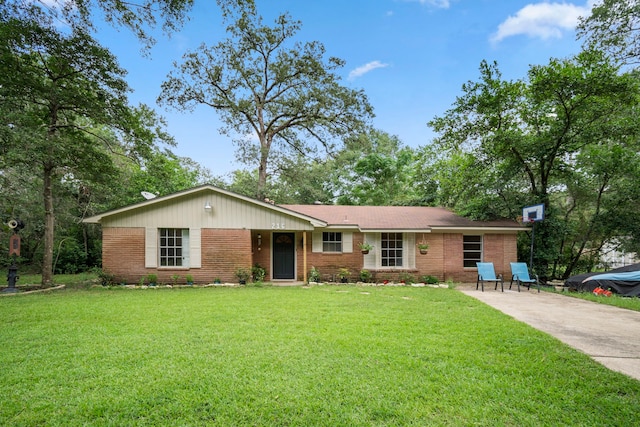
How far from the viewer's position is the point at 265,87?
70.8 feet

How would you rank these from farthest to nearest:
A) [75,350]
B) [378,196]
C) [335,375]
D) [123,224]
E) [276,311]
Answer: [378,196]
[123,224]
[276,311]
[75,350]
[335,375]

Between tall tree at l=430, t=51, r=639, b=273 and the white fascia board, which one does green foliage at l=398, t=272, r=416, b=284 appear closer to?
the white fascia board

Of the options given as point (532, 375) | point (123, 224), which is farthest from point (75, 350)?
point (123, 224)

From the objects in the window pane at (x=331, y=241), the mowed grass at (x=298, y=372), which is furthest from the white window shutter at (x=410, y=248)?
the mowed grass at (x=298, y=372)

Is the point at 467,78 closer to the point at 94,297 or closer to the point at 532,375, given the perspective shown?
the point at 532,375

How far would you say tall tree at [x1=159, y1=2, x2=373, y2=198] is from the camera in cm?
2031

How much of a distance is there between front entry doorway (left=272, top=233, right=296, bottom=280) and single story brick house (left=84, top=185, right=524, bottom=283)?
4 centimetres

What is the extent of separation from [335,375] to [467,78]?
13.4 m

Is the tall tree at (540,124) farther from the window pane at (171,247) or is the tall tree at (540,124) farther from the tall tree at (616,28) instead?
the window pane at (171,247)

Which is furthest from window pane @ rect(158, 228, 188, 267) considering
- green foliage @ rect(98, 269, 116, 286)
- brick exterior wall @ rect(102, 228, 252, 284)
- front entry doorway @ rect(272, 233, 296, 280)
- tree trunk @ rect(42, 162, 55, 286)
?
tree trunk @ rect(42, 162, 55, 286)

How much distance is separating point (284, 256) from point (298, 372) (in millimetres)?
9715

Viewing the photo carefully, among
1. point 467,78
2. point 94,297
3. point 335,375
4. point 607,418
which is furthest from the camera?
point 467,78

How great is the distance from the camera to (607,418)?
290cm

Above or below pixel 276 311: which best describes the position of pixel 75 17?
above
